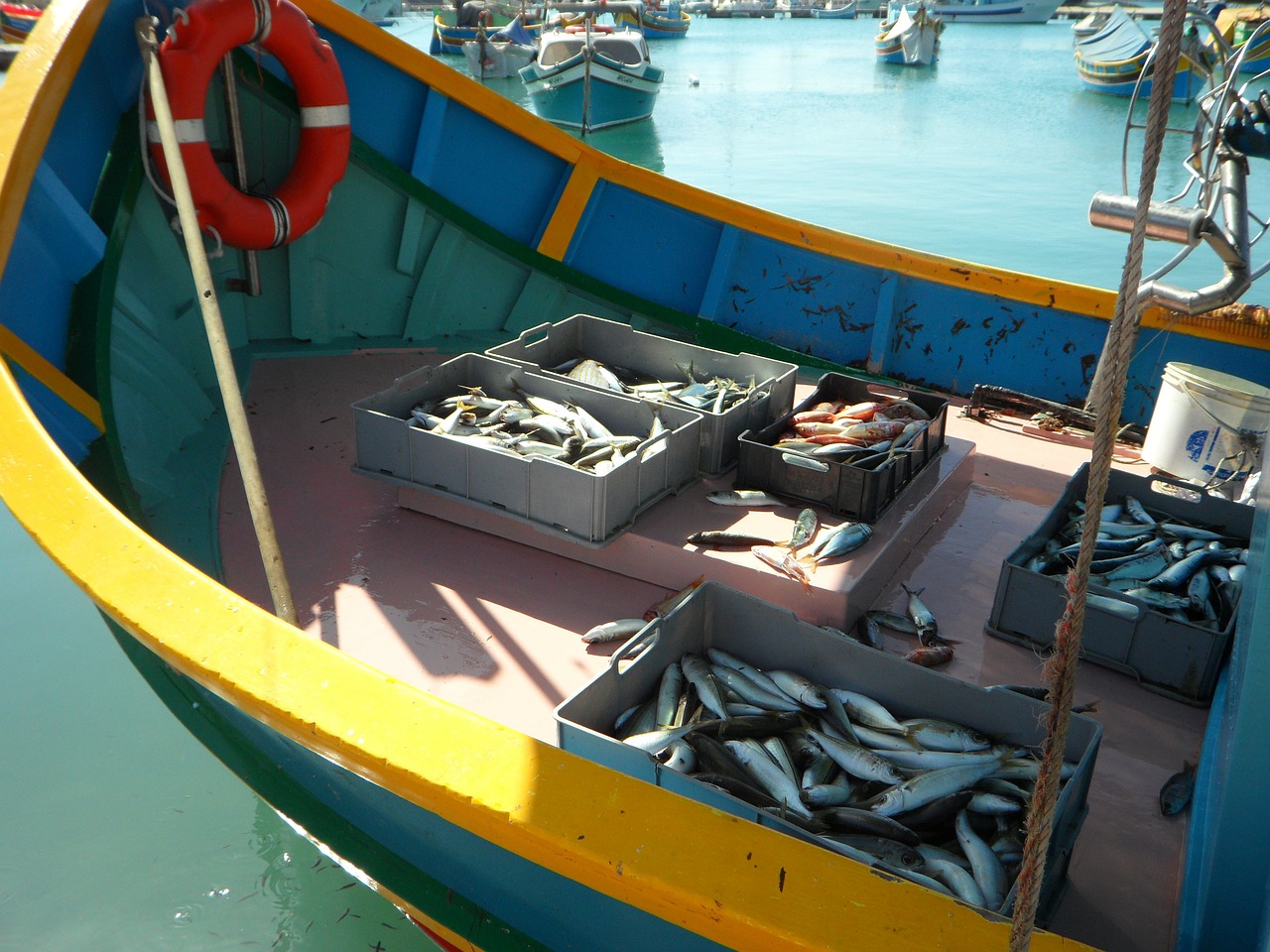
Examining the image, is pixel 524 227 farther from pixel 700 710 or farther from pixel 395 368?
pixel 700 710

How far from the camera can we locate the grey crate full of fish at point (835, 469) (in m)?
3.62

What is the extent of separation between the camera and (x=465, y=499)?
145 inches

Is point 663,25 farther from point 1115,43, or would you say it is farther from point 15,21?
point 15,21

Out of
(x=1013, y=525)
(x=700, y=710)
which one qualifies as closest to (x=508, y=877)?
(x=700, y=710)

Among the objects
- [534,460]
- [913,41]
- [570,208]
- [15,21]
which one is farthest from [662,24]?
[534,460]

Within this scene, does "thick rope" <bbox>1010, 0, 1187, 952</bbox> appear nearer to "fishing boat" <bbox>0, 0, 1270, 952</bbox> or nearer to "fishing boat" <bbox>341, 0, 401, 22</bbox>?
"fishing boat" <bbox>0, 0, 1270, 952</bbox>

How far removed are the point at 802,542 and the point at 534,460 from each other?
1009 millimetres

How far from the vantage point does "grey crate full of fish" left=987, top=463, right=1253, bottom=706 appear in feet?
9.57

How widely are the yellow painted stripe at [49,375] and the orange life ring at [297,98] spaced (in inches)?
46.6

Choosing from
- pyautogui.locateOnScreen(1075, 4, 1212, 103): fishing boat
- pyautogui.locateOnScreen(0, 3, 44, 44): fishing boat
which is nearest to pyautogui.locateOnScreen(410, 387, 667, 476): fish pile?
pyautogui.locateOnScreen(1075, 4, 1212, 103): fishing boat

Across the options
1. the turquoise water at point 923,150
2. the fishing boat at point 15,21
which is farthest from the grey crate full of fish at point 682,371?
the fishing boat at point 15,21

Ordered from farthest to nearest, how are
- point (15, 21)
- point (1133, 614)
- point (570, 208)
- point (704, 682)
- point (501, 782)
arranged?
point (15, 21), point (570, 208), point (1133, 614), point (704, 682), point (501, 782)

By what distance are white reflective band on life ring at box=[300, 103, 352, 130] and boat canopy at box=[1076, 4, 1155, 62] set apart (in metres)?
30.8

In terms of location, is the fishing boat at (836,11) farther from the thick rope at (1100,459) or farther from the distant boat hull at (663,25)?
the thick rope at (1100,459)
